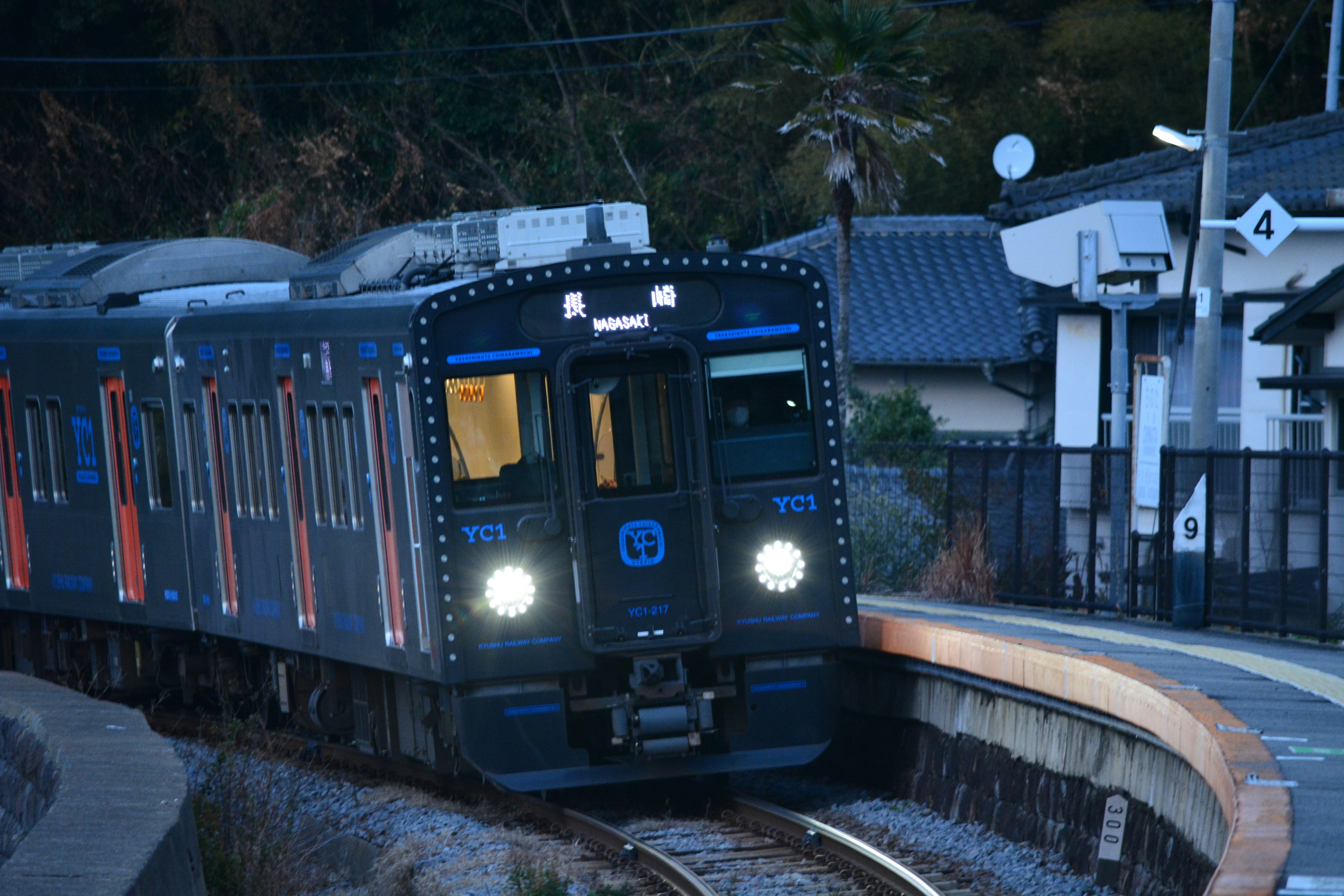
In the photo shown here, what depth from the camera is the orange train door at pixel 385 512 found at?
482 inches

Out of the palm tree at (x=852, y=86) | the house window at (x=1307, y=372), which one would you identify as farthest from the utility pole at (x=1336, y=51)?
the house window at (x=1307, y=372)

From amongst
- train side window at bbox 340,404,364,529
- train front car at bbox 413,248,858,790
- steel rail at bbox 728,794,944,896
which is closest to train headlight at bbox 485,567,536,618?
train front car at bbox 413,248,858,790

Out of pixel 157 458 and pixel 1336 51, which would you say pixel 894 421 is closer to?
pixel 1336 51

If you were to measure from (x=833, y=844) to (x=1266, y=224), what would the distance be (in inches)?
245

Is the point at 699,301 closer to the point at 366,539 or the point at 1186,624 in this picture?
the point at 366,539

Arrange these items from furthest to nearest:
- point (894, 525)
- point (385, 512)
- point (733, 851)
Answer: point (894, 525), point (385, 512), point (733, 851)

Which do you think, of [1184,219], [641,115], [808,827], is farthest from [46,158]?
[808,827]

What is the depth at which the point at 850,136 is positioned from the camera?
26062mm

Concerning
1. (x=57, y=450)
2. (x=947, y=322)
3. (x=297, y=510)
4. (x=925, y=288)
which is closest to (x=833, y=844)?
(x=297, y=510)

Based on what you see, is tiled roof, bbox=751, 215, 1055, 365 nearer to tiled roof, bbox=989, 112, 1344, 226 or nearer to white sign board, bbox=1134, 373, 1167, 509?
tiled roof, bbox=989, 112, 1344, 226

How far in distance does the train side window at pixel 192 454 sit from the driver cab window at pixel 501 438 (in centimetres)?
411

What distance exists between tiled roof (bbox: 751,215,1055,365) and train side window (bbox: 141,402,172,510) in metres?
17.3

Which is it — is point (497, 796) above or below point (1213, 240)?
below

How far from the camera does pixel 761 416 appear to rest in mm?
12172
